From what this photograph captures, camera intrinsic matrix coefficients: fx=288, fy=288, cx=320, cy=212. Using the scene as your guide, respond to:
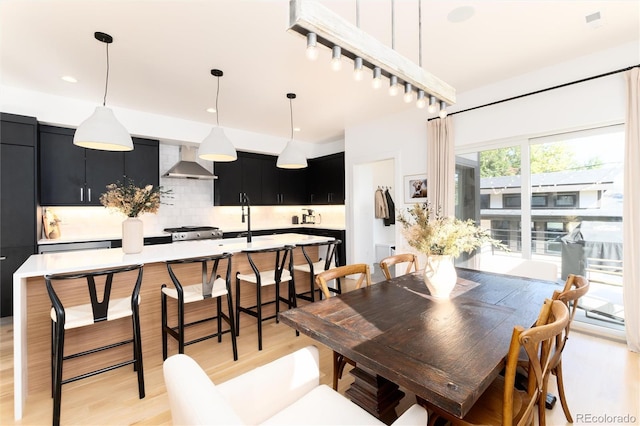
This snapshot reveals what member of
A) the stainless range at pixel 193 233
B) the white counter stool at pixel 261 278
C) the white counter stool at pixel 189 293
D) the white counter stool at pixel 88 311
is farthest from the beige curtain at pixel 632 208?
the stainless range at pixel 193 233

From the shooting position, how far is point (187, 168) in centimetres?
472

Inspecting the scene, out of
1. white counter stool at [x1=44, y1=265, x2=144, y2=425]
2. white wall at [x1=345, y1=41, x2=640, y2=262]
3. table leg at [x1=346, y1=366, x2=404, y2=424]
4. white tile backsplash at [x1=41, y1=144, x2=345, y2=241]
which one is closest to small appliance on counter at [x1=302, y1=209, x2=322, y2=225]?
white tile backsplash at [x1=41, y1=144, x2=345, y2=241]

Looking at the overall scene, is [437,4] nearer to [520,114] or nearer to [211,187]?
[520,114]

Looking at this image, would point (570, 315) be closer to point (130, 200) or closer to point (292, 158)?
point (292, 158)

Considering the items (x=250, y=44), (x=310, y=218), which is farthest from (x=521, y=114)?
(x=310, y=218)

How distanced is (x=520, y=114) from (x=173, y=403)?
4040 mm

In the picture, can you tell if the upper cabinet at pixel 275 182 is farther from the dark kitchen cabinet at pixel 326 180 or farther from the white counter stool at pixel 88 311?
the white counter stool at pixel 88 311

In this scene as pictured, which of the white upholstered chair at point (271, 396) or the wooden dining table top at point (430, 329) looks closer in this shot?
the white upholstered chair at point (271, 396)

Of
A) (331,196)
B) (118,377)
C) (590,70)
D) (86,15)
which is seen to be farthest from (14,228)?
(590,70)

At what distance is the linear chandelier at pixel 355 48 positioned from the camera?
3.88ft

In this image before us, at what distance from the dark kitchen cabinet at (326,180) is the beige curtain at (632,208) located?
12.4 ft

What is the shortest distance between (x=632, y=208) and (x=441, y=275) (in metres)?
2.27

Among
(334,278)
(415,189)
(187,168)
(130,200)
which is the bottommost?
(334,278)

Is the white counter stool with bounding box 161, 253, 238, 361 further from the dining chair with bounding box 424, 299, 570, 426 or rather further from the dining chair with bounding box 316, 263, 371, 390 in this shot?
the dining chair with bounding box 424, 299, 570, 426
